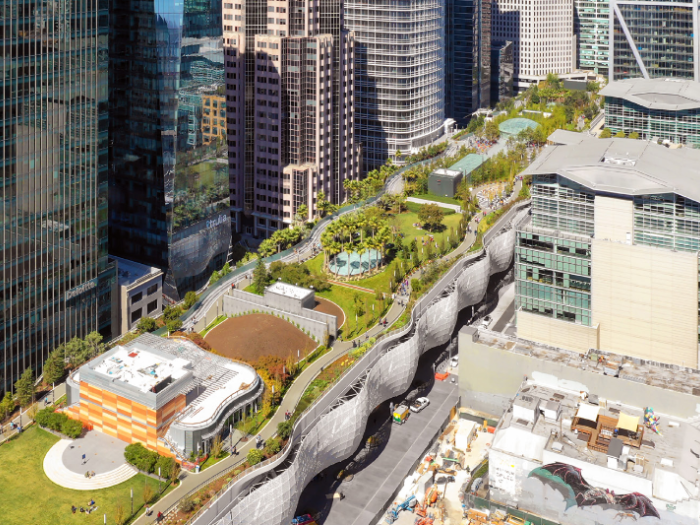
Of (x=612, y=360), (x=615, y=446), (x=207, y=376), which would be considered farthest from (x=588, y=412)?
(x=207, y=376)

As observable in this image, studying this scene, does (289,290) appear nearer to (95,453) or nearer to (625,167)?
(95,453)

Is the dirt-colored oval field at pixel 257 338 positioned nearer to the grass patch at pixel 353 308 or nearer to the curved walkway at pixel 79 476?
the grass patch at pixel 353 308

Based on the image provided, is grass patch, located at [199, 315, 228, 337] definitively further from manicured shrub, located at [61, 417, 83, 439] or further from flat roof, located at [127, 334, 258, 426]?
manicured shrub, located at [61, 417, 83, 439]

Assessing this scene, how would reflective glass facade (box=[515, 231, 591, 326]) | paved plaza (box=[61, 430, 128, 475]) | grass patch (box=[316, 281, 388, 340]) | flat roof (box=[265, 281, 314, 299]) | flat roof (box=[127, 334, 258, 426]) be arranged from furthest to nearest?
flat roof (box=[265, 281, 314, 299]), grass patch (box=[316, 281, 388, 340]), reflective glass facade (box=[515, 231, 591, 326]), flat roof (box=[127, 334, 258, 426]), paved plaza (box=[61, 430, 128, 475])

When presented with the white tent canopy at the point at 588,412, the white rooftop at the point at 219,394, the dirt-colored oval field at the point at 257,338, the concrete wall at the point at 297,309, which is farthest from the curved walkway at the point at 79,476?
the white tent canopy at the point at 588,412

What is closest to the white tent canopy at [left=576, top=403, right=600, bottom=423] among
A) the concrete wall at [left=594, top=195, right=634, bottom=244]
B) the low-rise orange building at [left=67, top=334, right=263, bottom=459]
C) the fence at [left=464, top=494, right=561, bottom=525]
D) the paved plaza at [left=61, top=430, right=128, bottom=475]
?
the fence at [left=464, top=494, right=561, bottom=525]

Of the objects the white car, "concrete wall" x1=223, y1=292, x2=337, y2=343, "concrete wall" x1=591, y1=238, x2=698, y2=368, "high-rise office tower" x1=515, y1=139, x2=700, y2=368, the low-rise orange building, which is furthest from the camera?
"concrete wall" x1=223, y1=292, x2=337, y2=343

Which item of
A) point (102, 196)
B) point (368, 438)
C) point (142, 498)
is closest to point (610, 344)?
point (368, 438)
